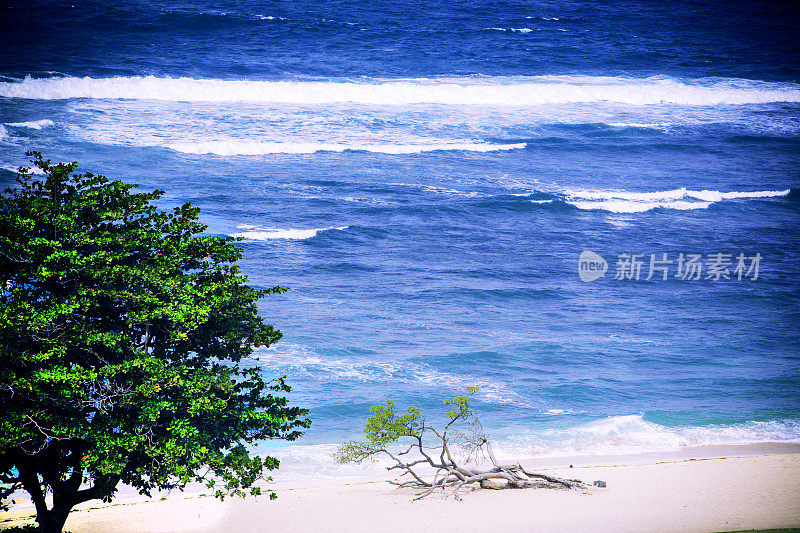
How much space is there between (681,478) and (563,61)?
2021 inches

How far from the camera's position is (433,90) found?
56000 mm

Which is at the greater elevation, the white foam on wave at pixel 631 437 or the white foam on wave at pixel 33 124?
the white foam on wave at pixel 33 124

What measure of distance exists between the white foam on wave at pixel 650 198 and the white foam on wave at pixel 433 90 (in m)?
16.5

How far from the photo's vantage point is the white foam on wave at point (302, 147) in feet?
144

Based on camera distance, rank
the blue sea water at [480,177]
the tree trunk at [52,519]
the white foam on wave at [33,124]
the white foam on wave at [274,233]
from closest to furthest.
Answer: the tree trunk at [52,519]
the blue sea water at [480,177]
the white foam on wave at [274,233]
the white foam on wave at [33,124]

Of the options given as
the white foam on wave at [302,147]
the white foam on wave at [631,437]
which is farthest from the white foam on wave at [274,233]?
the white foam on wave at [631,437]

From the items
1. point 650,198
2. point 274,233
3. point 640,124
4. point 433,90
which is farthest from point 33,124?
point 640,124

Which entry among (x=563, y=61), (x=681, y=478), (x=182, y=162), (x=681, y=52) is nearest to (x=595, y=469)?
(x=681, y=478)

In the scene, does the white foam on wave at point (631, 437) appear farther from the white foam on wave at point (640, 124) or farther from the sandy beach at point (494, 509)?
the white foam on wave at point (640, 124)

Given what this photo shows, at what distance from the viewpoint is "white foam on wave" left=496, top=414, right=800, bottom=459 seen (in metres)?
20.7

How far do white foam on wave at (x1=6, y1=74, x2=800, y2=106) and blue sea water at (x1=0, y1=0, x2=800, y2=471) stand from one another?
226mm

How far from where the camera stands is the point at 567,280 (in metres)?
32.8

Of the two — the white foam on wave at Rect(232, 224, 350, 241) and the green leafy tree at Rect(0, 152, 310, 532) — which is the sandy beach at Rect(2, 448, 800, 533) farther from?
the white foam on wave at Rect(232, 224, 350, 241)

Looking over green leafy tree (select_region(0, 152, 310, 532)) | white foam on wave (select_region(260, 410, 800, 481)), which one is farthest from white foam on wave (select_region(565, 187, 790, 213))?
green leafy tree (select_region(0, 152, 310, 532))
